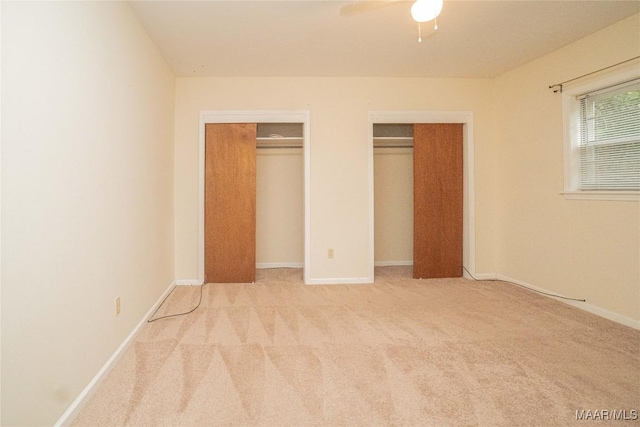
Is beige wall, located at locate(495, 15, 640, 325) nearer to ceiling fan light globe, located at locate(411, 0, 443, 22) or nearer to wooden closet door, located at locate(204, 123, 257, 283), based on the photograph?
ceiling fan light globe, located at locate(411, 0, 443, 22)

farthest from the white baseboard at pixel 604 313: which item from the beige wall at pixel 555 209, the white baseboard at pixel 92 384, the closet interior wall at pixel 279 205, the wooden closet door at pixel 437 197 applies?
the white baseboard at pixel 92 384

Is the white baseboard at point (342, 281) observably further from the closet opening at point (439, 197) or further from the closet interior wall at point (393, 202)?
the closet interior wall at point (393, 202)

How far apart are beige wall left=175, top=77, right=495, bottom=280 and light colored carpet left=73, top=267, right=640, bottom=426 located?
2.76 ft

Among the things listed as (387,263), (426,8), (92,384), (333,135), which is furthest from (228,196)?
(426,8)

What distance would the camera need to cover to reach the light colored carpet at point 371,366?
1.43 m

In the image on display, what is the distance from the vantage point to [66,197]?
1.38 metres

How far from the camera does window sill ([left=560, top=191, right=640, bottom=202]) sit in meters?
2.36

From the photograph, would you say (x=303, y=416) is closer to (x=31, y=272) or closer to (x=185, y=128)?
(x=31, y=272)

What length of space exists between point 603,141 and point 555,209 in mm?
698

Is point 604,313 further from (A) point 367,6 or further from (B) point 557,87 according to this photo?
(A) point 367,6

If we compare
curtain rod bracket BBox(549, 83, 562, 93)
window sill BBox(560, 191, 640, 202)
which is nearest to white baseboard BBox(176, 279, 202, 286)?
window sill BBox(560, 191, 640, 202)

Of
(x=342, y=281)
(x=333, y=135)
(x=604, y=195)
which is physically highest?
(x=333, y=135)

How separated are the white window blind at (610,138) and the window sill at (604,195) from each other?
93 mm

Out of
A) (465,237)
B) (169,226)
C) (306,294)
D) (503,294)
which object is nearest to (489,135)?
(465,237)
